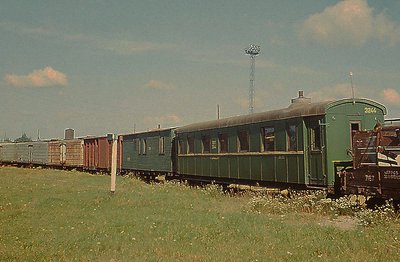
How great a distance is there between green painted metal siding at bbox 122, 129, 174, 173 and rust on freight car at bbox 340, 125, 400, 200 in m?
13.4

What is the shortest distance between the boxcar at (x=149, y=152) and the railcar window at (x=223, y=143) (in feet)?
18.4

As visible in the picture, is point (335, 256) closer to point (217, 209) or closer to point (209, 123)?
point (217, 209)

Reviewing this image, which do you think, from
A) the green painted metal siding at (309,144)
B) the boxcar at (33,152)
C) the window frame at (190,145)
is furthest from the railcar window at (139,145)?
the boxcar at (33,152)

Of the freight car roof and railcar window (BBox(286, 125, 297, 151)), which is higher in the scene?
the freight car roof

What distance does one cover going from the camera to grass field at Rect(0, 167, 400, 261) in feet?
25.2

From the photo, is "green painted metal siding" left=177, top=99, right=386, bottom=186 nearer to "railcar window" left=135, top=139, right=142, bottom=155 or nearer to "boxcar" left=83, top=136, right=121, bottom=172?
"railcar window" left=135, top=139, right=142, bottom=155

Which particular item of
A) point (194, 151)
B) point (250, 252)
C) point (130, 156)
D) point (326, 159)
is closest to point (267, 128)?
point (326, 159)

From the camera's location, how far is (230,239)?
899 cm

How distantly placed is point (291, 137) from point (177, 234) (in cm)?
709

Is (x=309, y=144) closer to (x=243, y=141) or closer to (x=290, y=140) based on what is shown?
(x=290, y=140)

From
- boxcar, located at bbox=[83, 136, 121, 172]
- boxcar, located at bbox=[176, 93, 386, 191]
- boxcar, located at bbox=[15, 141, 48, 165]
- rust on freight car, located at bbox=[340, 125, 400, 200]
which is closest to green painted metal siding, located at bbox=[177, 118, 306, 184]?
boxcar, located at bbox=[176, 93, 386, 191]

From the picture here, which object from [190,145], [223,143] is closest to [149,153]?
[190,145]

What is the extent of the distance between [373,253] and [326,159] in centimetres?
621

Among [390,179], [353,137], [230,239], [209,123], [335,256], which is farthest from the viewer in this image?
[209,123]
